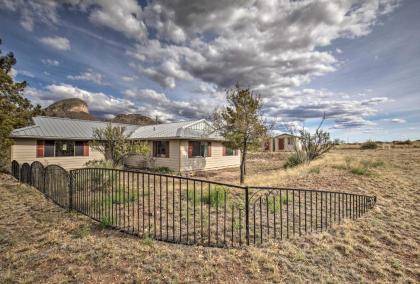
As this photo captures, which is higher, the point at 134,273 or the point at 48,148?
the point at 48,148

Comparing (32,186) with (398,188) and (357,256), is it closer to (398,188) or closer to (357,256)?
(357,256)

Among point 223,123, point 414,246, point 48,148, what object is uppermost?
point 223,123

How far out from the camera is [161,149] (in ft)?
60.3

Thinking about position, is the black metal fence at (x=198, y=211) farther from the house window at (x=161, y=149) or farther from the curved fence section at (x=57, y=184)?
the house window at (x=161, y=149)

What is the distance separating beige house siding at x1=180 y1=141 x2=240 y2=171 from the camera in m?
16.9

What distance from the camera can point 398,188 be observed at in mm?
9383

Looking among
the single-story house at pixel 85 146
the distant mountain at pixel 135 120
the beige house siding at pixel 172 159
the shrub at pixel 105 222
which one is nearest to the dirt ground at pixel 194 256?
the shrub at pixel 105 222

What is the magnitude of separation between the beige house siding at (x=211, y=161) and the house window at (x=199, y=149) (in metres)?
0.32

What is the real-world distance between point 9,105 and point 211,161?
13.4 m

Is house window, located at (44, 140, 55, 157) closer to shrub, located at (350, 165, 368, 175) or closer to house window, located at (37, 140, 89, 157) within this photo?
house window, located at (37, 140, 89, 157)

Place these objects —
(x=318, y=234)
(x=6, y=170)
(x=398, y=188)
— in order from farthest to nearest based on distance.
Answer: (x=6, y=170)
(x=398, y=188)
(x=318, y=234)

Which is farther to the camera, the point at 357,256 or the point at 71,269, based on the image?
the point at 357,256

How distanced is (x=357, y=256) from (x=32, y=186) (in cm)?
1188

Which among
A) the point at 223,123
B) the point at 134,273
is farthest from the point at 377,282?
the point at 223,123
